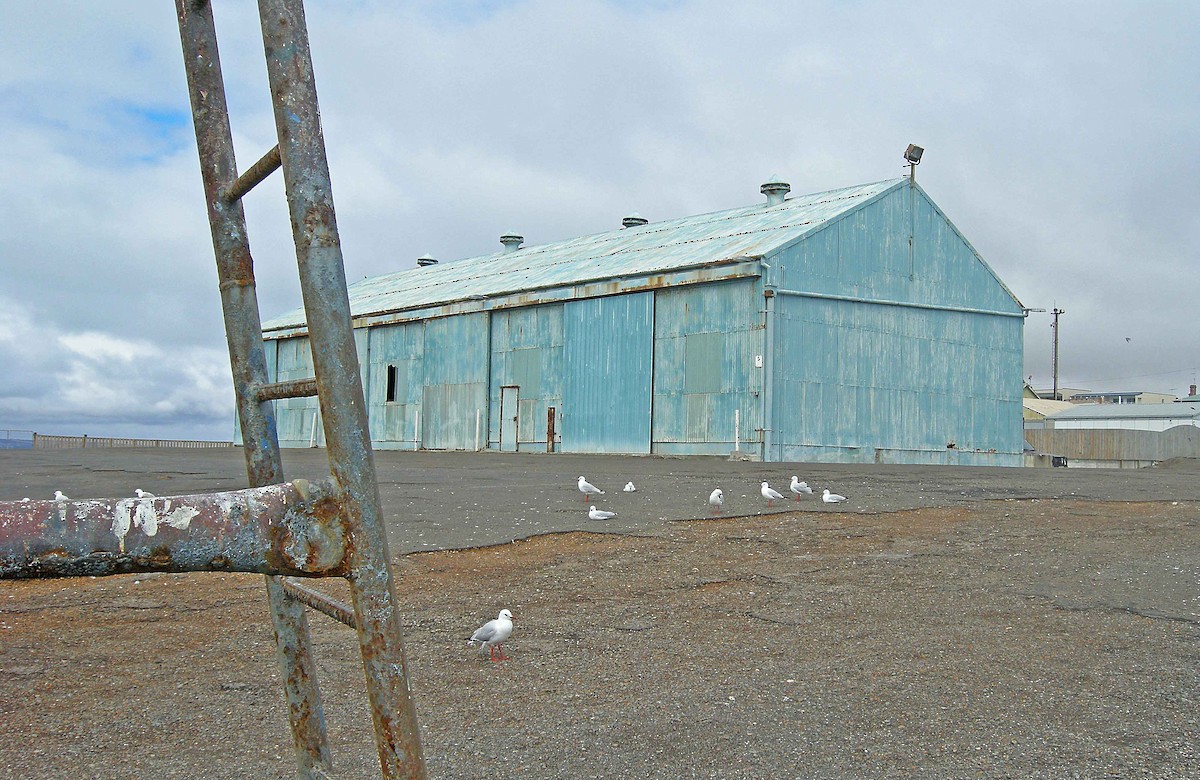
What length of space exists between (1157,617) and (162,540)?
6235 millimetres

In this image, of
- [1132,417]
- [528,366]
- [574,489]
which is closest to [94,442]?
[528,366]

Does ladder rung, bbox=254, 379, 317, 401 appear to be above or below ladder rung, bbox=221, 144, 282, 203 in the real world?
below

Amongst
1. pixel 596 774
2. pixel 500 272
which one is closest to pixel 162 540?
pixel 596 774

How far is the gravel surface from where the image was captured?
3959 millimetres

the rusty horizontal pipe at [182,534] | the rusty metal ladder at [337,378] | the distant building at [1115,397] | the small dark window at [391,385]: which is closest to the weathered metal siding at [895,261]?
the small dark window at [391,385]

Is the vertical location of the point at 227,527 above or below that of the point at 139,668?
above

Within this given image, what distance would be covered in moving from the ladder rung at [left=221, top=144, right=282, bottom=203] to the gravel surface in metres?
2.32

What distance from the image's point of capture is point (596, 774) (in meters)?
3.74

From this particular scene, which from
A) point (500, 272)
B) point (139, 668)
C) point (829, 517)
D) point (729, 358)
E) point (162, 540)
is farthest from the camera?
point (500, 272)

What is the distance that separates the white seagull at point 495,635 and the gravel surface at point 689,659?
10cm

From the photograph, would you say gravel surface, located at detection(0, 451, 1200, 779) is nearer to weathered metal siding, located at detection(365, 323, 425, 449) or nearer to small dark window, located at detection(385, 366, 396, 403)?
weathered metal siding, located at detection(365, 323, 425, 449)

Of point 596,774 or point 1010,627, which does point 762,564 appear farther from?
point 596,774

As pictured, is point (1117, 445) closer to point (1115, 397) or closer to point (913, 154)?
point (913, 154)

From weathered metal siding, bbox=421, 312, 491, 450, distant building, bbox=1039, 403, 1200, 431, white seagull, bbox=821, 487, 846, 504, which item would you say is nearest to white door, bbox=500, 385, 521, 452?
weathered metal siding, bbox=421, 312, 491, 450
